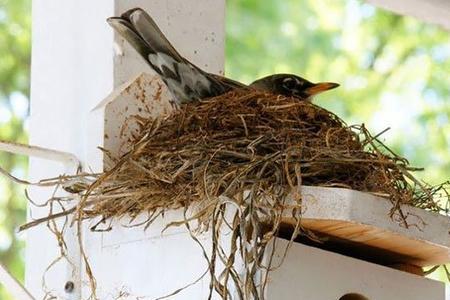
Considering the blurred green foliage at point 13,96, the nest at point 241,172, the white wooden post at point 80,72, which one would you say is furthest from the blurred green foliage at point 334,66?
the nest at point 241,172

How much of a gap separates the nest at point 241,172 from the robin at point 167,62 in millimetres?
55

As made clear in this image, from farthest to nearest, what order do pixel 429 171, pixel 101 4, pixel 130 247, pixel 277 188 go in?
pixel 429 171, pixel 101 4, pixel 130 247, pixel 277 188

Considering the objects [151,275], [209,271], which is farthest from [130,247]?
[209,271]

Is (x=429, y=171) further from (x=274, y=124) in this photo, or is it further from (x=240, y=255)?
(x=240, y=255)

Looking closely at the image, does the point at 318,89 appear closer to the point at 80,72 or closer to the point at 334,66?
the point at 80,72

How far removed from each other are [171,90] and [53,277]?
458mm

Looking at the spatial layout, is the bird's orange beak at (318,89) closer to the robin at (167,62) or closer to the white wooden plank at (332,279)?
the robin at (167,62)

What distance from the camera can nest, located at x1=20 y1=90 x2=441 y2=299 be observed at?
84.5 inches

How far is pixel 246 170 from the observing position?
2182 millimetres

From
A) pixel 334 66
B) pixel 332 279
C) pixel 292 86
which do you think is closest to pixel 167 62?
pixel 332 279

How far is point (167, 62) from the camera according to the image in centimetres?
256

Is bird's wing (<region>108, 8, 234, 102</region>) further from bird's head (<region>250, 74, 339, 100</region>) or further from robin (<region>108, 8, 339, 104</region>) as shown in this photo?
bird's head (<region>250, 74, 339, 100</region>)

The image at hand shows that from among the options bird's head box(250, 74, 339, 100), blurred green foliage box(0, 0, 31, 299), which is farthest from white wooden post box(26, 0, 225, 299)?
blurred green foliage box(0, 0, 31, 299)

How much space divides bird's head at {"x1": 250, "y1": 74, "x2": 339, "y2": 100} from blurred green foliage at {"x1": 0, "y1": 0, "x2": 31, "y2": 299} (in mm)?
2779
